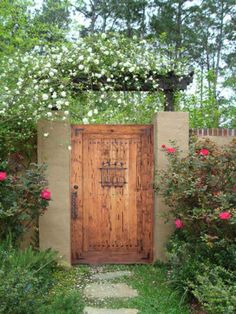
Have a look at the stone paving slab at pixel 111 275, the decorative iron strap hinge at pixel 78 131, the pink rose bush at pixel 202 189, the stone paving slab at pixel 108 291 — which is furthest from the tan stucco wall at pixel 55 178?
the pink rose bush at pixel 202 189

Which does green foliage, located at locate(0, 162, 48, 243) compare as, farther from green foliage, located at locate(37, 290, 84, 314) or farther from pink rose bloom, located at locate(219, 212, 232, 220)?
pink rose bloom, located at locate(219, 212, 232, 220)

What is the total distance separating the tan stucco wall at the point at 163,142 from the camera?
4.42 meters

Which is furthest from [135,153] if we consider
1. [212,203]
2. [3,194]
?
[3,194]

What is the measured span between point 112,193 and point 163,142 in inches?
36.0

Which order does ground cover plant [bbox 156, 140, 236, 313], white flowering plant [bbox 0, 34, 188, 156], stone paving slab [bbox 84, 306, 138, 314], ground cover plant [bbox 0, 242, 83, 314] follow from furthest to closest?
white flowering plant [bbox 0, 34, 188, 156]
ground cover plant [bbox 156, 140, 236, 313]
stone paving slab [bbox 84, 306, 138, 314]
ground cover plant [bbox 0, 242, 83, 314]

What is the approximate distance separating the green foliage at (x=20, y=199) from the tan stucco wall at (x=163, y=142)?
4.56 feet

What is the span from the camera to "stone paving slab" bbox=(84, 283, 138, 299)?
→ 362cm

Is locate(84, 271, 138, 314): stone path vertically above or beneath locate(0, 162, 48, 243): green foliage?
beneath

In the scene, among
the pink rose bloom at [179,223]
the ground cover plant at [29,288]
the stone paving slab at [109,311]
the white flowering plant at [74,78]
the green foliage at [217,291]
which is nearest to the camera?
the ground cover plant at [29,288]

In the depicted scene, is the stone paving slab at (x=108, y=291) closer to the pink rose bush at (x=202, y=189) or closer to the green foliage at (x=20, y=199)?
the pink rose bush at (x=202, y=189)

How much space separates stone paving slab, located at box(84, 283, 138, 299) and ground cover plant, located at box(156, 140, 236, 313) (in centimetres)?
48

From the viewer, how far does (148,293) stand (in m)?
3.64

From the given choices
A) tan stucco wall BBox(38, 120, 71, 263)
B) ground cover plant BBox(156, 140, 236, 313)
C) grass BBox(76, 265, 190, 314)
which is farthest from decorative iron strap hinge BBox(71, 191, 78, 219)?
ground cover plant BBox(156, 140, 236, 313)

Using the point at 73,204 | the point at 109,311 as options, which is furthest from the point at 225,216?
the point at 73,204
